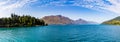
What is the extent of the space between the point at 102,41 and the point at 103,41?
320 millimetres

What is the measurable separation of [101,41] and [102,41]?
409mm

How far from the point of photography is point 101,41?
70.2 meters

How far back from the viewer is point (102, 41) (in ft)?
231

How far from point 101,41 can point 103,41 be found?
0.69m

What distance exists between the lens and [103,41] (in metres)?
70.4
